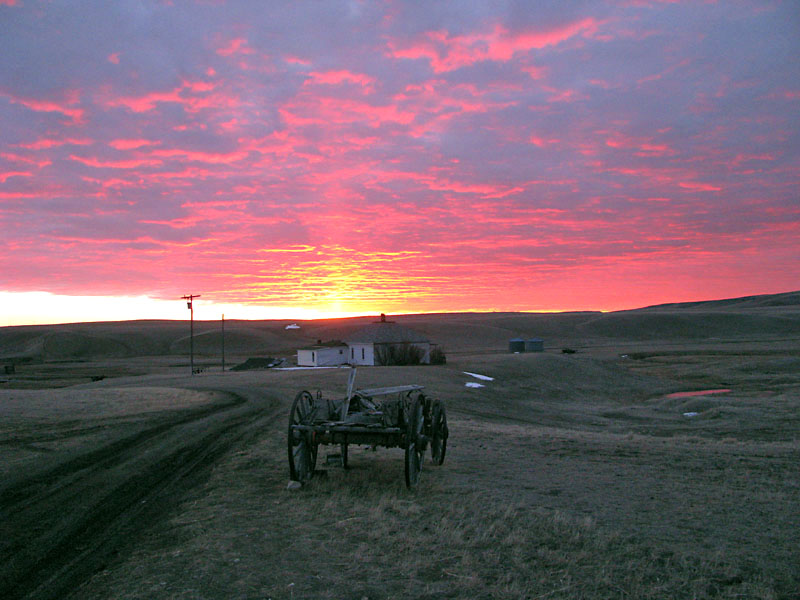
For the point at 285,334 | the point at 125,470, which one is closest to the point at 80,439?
the point at 125,470

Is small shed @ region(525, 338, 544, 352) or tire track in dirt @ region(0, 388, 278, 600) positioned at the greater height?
tire track in dirt @ region(0, 388, 278, 600)

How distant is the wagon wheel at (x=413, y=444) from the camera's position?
10547 millimetres

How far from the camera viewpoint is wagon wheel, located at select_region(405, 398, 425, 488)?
10.5 m

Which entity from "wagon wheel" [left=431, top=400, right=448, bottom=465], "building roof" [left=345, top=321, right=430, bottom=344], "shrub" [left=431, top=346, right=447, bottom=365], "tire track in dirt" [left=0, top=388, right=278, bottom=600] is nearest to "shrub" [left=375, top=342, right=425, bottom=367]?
"building roof" [left=345, top=321, right=430, bottom=344]

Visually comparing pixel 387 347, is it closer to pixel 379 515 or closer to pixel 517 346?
pixel 517 346

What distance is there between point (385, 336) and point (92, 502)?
186 ft

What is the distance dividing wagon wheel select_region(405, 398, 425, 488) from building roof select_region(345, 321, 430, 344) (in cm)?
5437

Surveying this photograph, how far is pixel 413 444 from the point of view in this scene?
1085cm

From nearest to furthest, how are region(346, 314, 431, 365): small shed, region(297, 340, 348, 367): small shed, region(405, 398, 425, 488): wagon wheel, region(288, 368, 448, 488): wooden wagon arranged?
1. region(405, 398, 425, 488): wagon wheel
2. region(288, 368, 448, 488): wooden wagon
3. region(346, 314, 431, 365): small shed
4. region(297, 340, 348, 367): small shed

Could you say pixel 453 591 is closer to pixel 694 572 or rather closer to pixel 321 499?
pixel 694 572

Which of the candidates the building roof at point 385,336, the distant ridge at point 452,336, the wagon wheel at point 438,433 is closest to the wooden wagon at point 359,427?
the wagon wheel at point 438,433

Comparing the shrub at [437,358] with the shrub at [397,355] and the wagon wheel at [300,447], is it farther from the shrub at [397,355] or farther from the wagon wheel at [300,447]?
the wagon wheel at [300,447]

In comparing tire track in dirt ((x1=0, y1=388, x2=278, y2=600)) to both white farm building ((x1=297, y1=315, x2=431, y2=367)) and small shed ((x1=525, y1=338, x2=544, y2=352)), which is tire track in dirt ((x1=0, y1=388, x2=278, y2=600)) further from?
small shed ((x1=525, y1=338, x2=544, y2=352))

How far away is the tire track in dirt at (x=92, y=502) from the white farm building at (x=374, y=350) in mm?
46814
